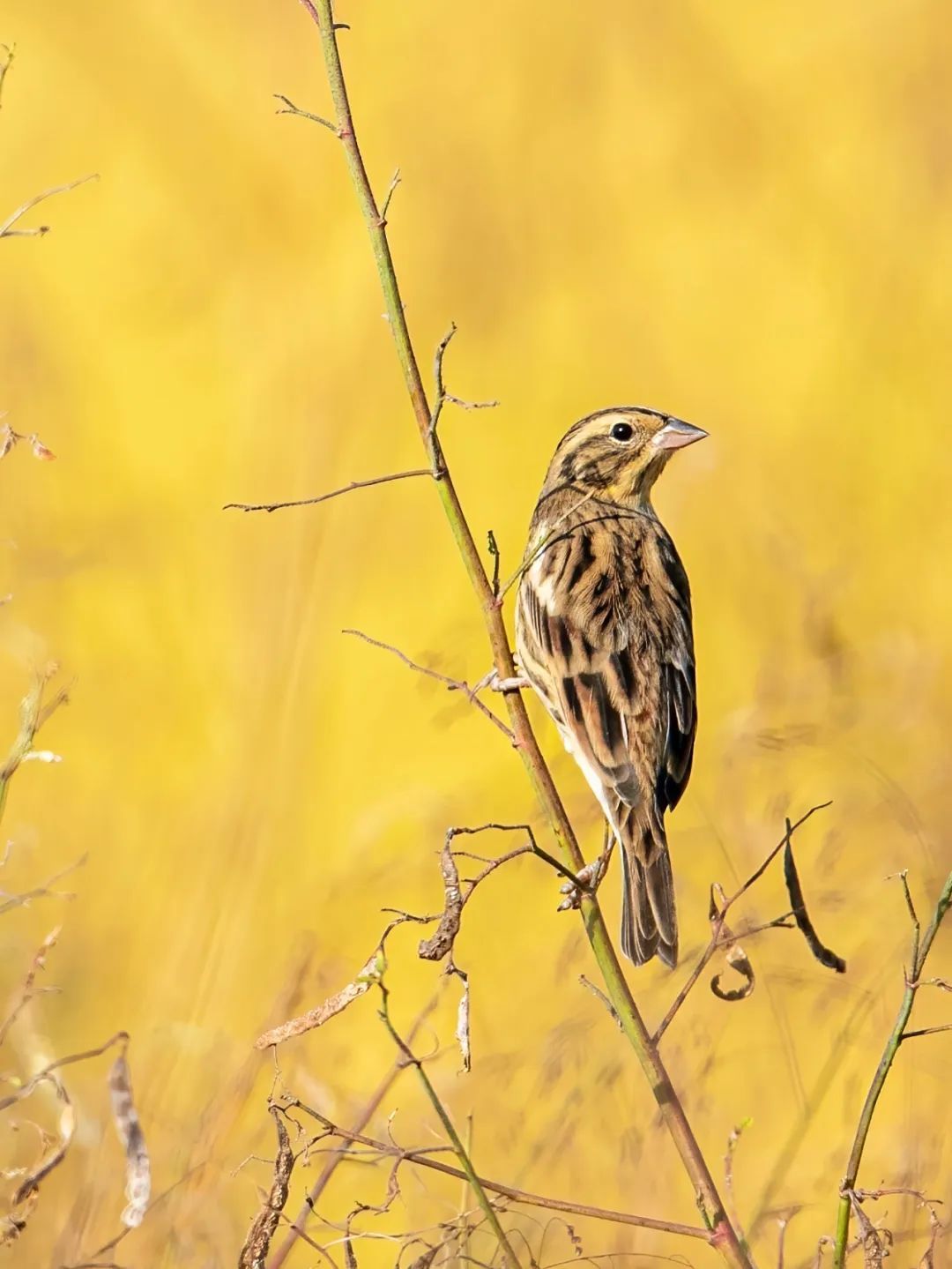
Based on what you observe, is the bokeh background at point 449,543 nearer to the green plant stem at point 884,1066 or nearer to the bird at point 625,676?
the bird at point 625,676

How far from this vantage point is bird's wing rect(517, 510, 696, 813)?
2219 mm

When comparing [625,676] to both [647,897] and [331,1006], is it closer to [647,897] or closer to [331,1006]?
[647,897]

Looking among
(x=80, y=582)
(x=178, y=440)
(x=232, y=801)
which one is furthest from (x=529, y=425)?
(x=232, y=801)

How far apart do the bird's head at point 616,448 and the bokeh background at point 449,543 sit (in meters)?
0.33

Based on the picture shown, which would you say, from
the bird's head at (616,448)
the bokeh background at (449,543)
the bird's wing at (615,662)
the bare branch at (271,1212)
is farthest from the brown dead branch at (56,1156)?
the bird's head at (616,448)

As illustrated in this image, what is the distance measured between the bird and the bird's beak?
6.6 inches

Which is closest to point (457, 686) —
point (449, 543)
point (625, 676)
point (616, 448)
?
point (625, 676)

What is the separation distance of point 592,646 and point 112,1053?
1249 millimetres

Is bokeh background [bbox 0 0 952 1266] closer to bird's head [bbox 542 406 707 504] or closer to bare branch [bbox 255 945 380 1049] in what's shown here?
bird's head [bbox 542 406 707 504]

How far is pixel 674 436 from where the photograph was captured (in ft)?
8.96

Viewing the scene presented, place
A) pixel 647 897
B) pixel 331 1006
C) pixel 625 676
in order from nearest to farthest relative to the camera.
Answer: pixel 331 1006, pixel 647 897, pixel 625 676

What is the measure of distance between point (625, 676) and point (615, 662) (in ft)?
0.08

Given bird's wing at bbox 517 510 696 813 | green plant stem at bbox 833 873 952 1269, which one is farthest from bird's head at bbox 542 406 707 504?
green plant stem at bbox 833 873 952 1269

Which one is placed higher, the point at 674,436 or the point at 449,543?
the point at 449,543
